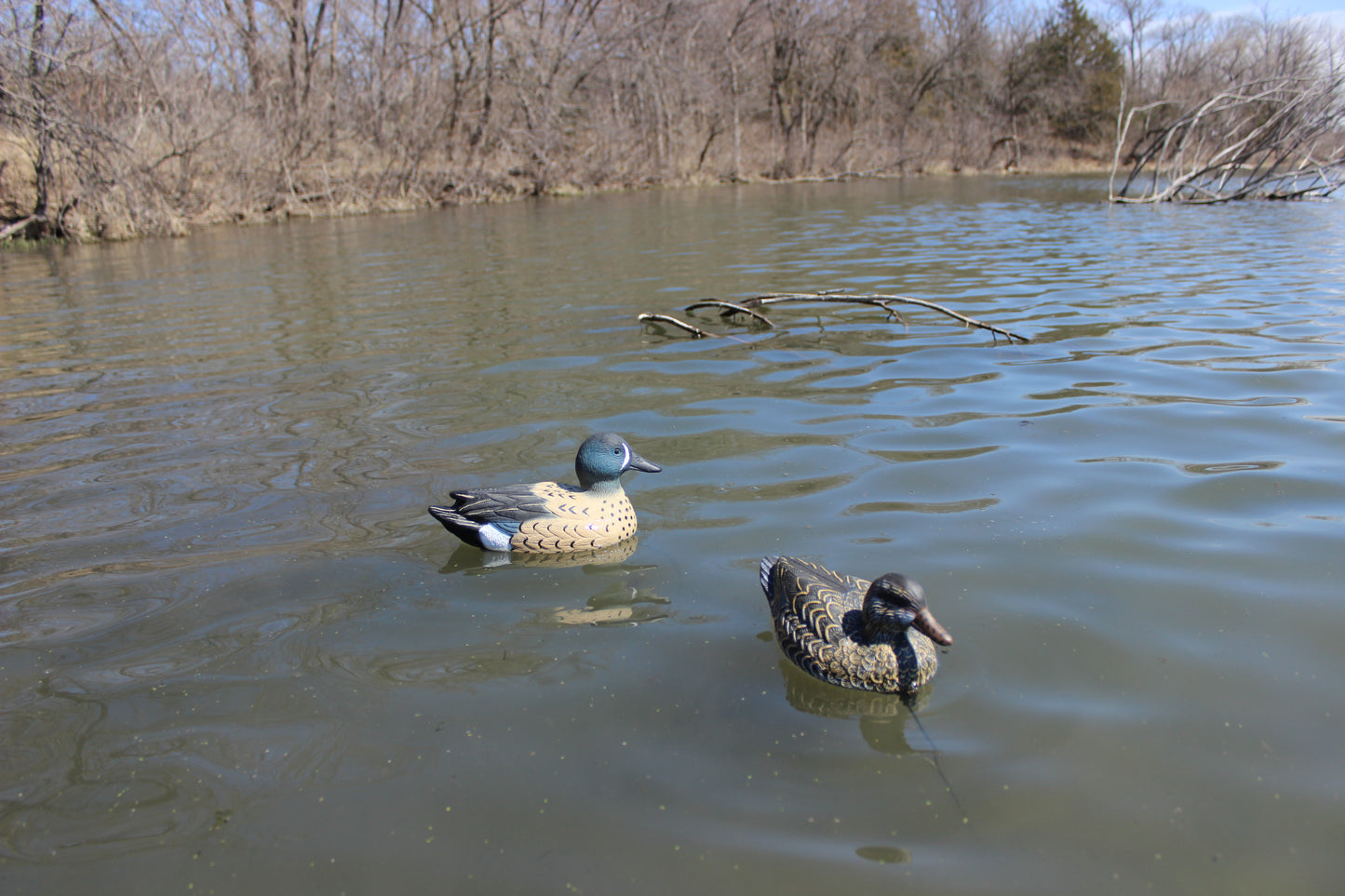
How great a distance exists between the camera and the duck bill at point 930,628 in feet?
9.78

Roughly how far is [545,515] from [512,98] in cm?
3113

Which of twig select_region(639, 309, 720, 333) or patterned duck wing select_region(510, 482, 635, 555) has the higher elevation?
twig select_region(639, 309, 720, 333)

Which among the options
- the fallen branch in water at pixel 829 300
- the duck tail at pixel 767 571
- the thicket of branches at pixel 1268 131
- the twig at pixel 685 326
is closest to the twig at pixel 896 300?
the fallen branch in water at pixel 829 300

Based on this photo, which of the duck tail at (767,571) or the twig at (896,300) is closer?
the duck tail at (767,571)

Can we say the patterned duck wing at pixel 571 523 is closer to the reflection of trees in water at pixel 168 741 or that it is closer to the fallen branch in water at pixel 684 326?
the reflection of trees in water at pixel 168 741

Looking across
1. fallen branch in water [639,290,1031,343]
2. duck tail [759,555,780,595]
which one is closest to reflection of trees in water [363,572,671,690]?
duck tail [759,555,780,595]

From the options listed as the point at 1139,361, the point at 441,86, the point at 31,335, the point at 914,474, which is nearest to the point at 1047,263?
the point at 1139,361

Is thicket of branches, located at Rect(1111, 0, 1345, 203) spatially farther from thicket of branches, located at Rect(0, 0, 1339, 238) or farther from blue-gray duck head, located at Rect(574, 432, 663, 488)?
blue-gray duck head, located at Rect(574, 432, 663, 488)

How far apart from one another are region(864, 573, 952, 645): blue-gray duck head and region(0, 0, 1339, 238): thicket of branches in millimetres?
16839

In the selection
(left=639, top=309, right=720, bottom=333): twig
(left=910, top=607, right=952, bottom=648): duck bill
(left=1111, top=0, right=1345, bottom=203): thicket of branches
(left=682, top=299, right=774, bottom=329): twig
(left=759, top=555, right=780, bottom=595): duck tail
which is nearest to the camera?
(left=910, top=607, right=952, bottom=648): duck bill

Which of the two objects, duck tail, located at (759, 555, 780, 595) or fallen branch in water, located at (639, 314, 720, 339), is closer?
duck tail, located at (759, 555, 780, 595)

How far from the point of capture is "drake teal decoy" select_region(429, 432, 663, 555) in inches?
165

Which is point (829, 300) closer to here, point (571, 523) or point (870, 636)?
point (571, 523)

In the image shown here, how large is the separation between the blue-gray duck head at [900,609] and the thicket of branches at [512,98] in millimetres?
16839
